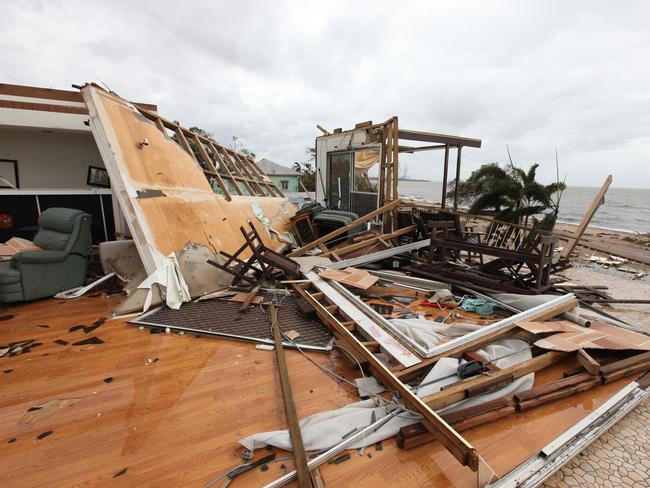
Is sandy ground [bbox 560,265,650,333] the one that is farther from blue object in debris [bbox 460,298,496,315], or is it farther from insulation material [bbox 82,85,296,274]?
insulation material [bbox 82,85,296,274]

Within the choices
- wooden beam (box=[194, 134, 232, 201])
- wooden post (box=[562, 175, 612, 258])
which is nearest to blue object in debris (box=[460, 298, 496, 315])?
wooden post (box=[562, 175, 612, 258])

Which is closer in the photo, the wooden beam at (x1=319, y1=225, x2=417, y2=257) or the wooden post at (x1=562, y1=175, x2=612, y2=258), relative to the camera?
the wooden post at (x1=562, y1=175, x2=612, y2=258)

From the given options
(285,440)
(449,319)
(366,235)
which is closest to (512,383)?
(449,319)

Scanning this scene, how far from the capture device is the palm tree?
9.79 meters

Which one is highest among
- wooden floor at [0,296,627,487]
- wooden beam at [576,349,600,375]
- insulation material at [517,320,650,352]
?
insulation material at [517,320,650,352]

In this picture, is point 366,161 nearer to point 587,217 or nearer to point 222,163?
point 222,163

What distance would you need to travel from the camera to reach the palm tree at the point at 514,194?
9.79 m

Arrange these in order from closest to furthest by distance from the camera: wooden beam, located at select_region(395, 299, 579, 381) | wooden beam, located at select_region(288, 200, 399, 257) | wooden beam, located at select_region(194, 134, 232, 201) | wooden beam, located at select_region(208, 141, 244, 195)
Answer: wooden beam, located at select_region(395, 299, 579, 381) → wooden beam, located at select_region(288, 200, 399, 257) → wooden beam, located at select_region(194, 134, 232, 201) → wooden beam, located at select_region(208, 141, 244, 195)

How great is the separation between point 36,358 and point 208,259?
7.15 feet

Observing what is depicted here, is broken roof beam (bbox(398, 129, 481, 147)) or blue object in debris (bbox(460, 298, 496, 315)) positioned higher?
broken roof beam (bbox(398, 129, 481, 147))

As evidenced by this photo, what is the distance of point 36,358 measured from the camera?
9.08 ft

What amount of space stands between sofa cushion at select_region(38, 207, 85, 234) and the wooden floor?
1.76m

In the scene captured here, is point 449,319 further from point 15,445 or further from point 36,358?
point 36,358

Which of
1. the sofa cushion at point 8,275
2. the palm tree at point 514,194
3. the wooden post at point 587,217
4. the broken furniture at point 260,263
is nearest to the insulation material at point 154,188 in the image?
the broken furniture at point 260,263
